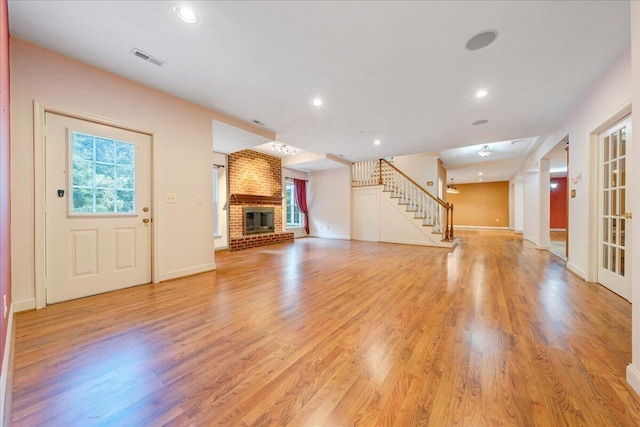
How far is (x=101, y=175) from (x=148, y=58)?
1475mm

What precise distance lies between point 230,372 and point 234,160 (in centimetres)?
594

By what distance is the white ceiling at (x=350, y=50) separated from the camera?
1.99 m

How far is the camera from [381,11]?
1.99 meters

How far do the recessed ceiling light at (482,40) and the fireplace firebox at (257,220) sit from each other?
5.94 metres

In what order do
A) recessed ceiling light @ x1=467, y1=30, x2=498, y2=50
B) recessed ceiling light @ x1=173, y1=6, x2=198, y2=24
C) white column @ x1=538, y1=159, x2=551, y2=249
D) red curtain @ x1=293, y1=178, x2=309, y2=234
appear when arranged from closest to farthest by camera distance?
recessed ceiling light @ x1=173, y1=6, x2=198, y2=24 < recessed ceiling light @ x1=467, y1=30, x2=498, y2=50 < white column @ x1=538, y1=159, x2=551, y2=249 < red curtain @ x1=293, y1=178, x2=309, y2=234

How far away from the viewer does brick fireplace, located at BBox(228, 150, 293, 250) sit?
654 centimetres

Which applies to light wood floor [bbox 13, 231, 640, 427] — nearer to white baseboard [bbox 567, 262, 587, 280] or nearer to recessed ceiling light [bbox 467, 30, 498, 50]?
white baseboard [bbox 567, 262, 587, 280]

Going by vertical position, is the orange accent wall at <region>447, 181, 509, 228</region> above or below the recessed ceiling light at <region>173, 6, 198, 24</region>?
below

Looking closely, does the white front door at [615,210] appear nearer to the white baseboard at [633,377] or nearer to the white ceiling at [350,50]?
the white ceiling at [350,50]

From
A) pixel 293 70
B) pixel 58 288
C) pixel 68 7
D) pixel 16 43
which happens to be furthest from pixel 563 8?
pixel 58 288

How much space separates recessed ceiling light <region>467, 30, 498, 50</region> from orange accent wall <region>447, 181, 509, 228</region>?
43.0 feet

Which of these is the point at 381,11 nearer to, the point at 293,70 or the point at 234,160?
the point at 293,70

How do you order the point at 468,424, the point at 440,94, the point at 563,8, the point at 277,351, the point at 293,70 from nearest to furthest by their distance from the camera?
the point at 468,424, the point at 277,351, the point at 563,8, the point at 293,70, the point at 440,94

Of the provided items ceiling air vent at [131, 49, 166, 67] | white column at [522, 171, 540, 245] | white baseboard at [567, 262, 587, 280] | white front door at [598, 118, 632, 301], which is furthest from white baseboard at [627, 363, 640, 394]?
white column at [522, 171, 540, 245]
